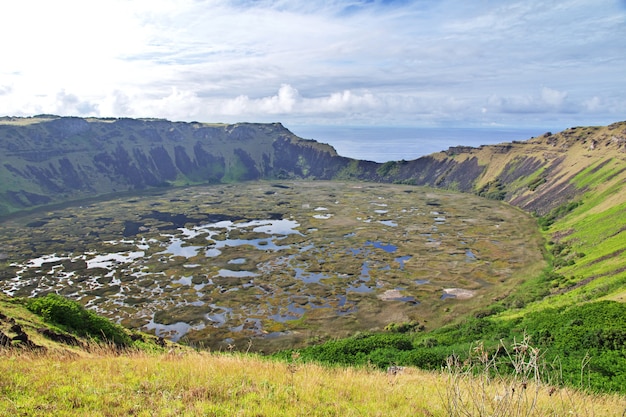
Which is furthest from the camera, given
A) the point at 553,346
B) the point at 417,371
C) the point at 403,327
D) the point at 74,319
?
the point at 403,327

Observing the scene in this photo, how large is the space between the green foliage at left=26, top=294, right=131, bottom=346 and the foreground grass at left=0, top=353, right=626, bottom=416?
1238cm

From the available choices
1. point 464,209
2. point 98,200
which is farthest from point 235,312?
point 98,200

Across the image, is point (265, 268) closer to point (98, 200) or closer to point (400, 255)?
point (400, 255)

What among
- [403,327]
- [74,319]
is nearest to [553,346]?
[403,327]

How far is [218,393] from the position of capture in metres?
10.6

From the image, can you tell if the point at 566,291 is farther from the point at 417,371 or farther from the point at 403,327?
the point at 417,371

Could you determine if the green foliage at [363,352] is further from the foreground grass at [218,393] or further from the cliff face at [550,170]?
the cliff face at [550,170]

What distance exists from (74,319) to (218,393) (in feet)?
64.8

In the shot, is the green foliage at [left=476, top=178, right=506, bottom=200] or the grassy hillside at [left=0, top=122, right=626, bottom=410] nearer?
the grassy hillside at [left=0, top=122, right=626, bottom=410]

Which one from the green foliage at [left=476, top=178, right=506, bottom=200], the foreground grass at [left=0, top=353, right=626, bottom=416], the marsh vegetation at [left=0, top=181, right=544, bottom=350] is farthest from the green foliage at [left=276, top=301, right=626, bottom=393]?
the green foliage at [left=476, top=178, right=506, bottom=200]

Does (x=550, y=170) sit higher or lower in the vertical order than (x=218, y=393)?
higher

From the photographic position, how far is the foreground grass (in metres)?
9.22

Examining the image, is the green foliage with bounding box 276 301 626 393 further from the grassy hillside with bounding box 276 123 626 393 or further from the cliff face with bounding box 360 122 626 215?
the cliff face with bounding box 360 122 626 215

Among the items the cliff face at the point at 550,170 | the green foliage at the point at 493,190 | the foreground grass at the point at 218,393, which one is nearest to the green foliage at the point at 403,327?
the foreground grass at the point at 218,393
